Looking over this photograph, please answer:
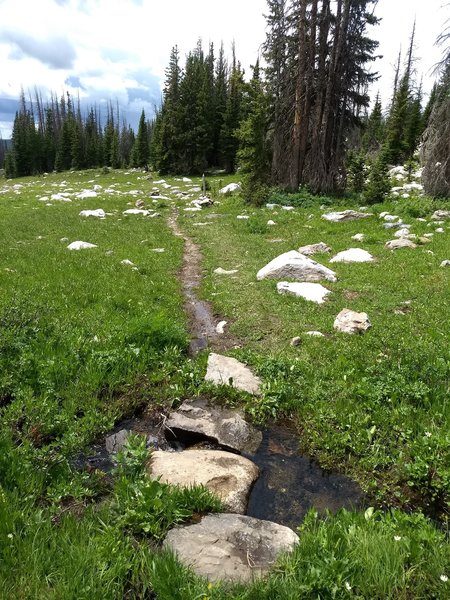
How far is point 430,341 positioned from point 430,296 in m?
2.89

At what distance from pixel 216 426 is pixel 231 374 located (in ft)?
4.33

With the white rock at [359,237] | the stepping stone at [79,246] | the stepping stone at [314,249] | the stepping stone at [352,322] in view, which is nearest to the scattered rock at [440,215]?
the white rock at [359,237]

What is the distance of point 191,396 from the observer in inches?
268

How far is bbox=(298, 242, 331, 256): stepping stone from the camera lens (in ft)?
51.1

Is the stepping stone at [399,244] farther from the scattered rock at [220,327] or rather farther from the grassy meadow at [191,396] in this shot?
the scattered rock at [220,327]

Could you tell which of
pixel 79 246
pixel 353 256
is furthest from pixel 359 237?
pixel 79 246

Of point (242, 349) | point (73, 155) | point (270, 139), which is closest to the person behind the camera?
point (242, 349)

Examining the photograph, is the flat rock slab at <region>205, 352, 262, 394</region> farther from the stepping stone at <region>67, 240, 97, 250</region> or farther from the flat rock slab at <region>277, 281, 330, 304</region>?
the stepping stone at <region>67, 240, 97, 250</region>

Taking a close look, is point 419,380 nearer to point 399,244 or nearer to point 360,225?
point 399,244

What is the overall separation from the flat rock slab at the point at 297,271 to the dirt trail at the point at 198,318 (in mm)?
2366

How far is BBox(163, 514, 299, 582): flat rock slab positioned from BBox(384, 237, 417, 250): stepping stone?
1323 cm

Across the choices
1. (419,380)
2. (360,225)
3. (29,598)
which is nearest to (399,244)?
(360,225)

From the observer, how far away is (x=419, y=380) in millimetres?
6531

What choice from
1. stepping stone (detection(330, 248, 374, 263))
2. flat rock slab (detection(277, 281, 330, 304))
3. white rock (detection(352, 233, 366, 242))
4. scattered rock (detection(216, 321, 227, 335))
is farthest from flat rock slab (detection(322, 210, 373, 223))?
scattered rock (detection(216, 321, 227, 335))
